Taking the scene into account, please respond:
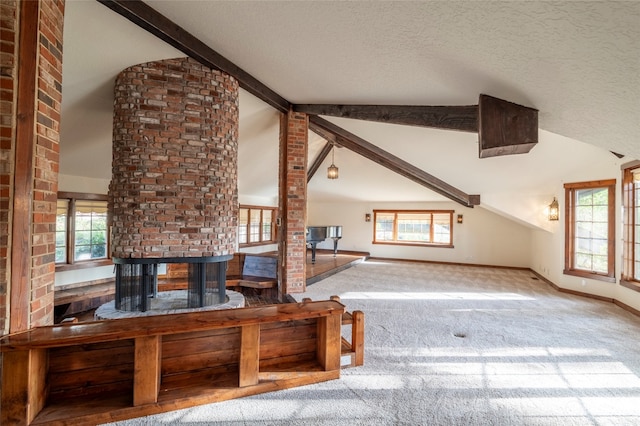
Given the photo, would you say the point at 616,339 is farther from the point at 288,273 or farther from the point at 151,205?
the point at 151,205

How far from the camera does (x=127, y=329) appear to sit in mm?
1969

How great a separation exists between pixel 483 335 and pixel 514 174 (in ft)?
11.7

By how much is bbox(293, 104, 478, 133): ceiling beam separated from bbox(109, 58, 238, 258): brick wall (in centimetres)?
160

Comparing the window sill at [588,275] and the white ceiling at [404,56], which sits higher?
the white ceiling at [404,56]

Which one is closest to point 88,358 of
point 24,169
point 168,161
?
point 24,169

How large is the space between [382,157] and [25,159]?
5470 millimetres

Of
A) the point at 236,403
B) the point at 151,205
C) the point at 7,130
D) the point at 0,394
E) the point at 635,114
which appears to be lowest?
the point at 236,403

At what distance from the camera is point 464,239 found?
28.1 ft

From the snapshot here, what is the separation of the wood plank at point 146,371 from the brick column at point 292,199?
9.85 feet

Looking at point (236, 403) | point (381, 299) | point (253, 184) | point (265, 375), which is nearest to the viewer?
point (236, 403)

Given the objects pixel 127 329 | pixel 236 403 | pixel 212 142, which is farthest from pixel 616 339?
pixel 212 142

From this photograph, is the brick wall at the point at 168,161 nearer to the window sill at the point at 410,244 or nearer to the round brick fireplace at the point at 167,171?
the round brick fireplace at the point at 167,171

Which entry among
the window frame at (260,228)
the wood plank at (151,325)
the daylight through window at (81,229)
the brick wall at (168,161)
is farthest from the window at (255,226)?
the wood plank at (151,325)

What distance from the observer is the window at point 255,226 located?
8.30m
